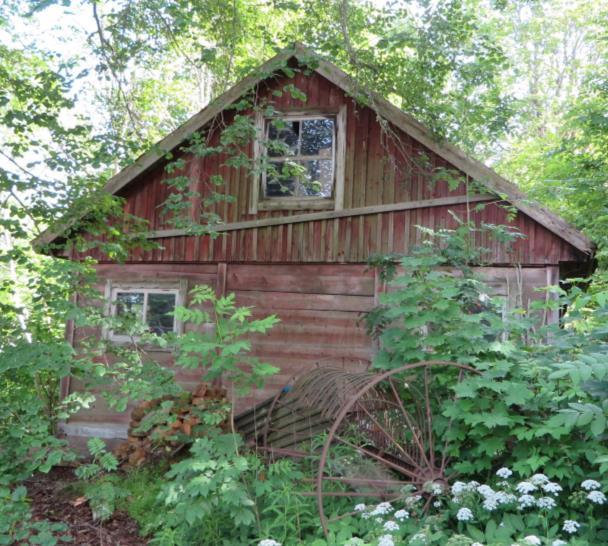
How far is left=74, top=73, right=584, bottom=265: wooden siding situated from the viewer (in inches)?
314

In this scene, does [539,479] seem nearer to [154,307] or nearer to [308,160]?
[308,160]

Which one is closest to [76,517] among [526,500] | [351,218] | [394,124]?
[526,500]

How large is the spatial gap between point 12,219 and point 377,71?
206 inches

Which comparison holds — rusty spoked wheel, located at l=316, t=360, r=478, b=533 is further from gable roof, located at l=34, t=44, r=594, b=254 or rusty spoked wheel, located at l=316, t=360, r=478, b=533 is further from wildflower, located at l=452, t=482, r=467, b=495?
gable roof, located at l=34, t=44, r=594, b=254

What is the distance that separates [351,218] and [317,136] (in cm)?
146

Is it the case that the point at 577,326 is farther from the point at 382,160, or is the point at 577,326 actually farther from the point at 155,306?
the point at 155,306

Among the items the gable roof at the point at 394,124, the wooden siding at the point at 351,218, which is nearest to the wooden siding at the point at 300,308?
the wooden siding at the point at 351,218

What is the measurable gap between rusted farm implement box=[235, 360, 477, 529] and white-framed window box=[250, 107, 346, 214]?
11.3ft

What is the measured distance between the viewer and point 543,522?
3.94m

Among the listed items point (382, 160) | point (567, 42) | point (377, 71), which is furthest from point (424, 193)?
point (567, 42)

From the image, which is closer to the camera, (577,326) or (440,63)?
(577,326)

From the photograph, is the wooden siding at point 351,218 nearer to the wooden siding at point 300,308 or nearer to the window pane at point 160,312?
the wooden siding at point 300,308

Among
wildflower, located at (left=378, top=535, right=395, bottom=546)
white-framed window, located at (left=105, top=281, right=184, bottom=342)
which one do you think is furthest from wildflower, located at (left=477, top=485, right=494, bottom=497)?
white-framed window, located at (left=105, top=281, right=184, bottom=342)

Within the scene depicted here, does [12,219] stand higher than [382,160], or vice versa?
[382,160]
